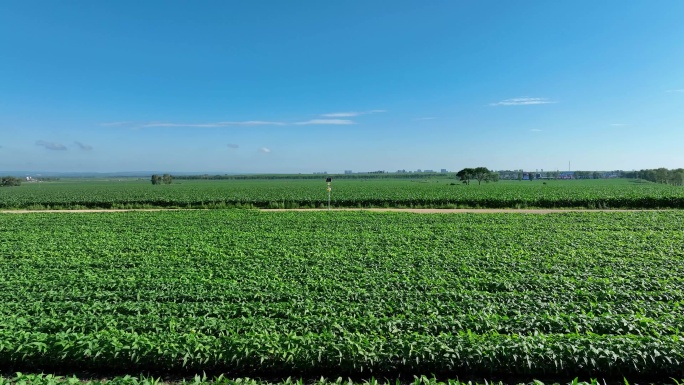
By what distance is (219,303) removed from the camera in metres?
8.78

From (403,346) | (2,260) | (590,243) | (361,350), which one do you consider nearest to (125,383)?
(361,350)

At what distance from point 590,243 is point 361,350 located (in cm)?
1502

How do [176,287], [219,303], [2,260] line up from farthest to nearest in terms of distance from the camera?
1. [2,260]
2. [176,287]
3. [219,303]

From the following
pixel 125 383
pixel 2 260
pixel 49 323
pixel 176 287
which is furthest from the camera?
pixel 2 260

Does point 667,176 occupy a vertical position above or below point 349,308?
above

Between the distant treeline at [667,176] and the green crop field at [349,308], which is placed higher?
the distant treeline at [667,176]

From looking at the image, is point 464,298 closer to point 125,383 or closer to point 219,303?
point 219,303

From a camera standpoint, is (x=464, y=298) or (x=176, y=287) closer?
(x=464, y=298)

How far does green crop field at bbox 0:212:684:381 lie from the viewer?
6.38m

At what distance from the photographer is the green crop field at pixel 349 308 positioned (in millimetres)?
6383

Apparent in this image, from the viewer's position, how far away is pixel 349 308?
26.8ft

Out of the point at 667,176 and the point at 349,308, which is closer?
the point at 349,308

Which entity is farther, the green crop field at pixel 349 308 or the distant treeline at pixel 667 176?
the distant treeline at pixel 667 176

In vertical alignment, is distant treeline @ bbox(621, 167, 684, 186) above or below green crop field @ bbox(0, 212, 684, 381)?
above
